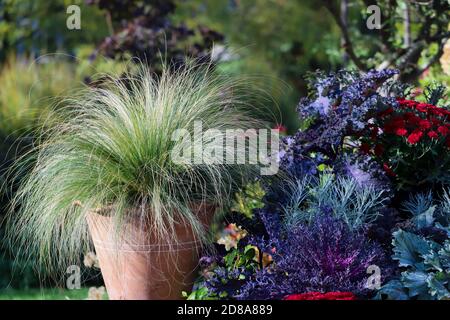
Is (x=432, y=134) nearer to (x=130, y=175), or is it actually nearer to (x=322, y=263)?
(x=322, y=263)

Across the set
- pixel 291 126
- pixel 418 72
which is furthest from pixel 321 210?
pixel 291 126

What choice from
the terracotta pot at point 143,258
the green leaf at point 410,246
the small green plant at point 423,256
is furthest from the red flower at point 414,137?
the terracotta pot at point 143,258

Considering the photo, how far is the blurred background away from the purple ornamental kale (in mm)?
1053

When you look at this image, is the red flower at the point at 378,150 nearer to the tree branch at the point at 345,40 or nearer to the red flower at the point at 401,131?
the red flower at the point at 401,131

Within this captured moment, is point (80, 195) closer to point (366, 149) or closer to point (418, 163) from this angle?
point (366, 149)

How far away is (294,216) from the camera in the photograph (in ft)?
11.3

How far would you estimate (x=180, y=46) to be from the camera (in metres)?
9.35

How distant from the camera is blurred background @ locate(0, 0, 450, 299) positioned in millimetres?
5168

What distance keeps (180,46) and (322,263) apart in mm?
6567

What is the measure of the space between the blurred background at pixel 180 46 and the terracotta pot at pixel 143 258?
453mm

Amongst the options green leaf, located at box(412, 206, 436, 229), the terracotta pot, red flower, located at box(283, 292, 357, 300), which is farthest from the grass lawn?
green leaf, located at box(412, 206, 436, 229)
